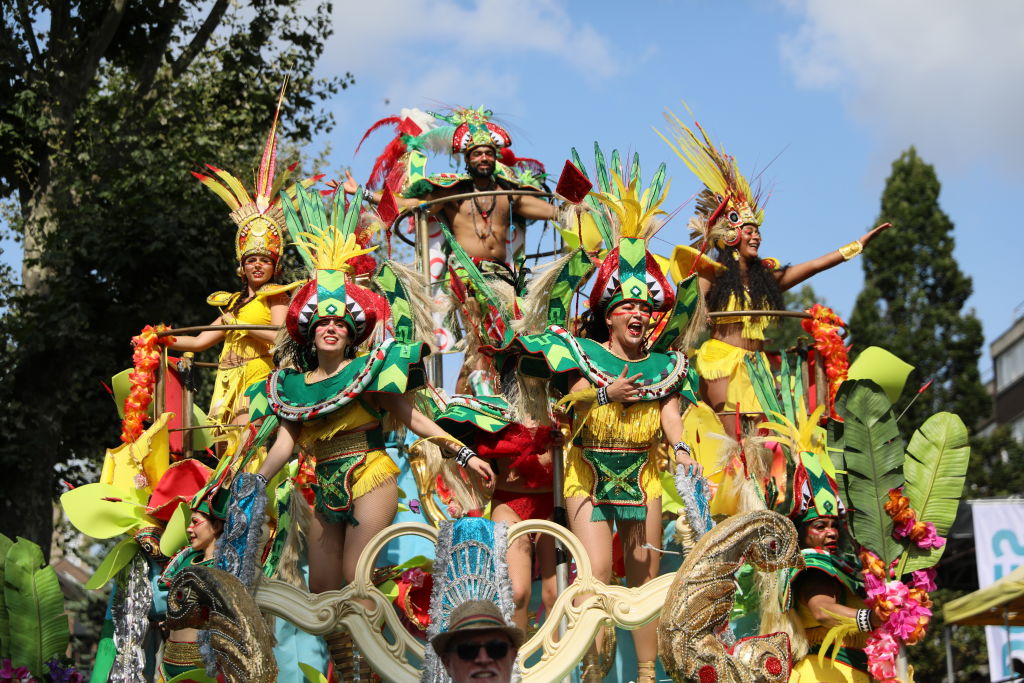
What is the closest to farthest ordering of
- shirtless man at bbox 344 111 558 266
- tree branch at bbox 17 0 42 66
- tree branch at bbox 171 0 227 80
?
1. shirtless man at bbox 344 111 558 266
2. tree branch at bbox 17 0 42 66
3. tree branch at bbox 171 0 227 80

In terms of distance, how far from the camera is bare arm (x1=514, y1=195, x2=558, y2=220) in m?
8.90

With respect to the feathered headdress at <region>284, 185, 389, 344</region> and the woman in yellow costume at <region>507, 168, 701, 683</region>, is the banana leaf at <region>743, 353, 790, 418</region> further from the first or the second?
the feathered headdress at <region>284, 185, 389, 344</region>

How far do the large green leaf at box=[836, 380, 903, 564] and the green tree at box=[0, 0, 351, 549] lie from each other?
7.57 metres

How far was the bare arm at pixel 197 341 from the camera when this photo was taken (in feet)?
30.0

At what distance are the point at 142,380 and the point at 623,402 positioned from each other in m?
3.56

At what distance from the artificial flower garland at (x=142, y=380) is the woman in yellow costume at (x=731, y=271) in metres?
3.49

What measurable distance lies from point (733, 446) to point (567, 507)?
143 centimetres

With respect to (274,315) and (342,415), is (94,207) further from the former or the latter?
(342,415)

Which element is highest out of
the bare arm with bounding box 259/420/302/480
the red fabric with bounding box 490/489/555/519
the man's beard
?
the man's beard

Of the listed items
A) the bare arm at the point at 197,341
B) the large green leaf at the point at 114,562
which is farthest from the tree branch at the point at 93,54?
the large green leaf at the point at 114,562

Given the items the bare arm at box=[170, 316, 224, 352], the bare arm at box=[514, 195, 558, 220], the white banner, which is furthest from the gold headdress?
the white banner

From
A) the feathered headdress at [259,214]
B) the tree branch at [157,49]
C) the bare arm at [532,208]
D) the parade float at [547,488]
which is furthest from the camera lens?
the tree branch at [157,49]

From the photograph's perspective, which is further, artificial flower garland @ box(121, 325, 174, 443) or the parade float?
artificial flower garland @ box(121, 325, 174, 443)

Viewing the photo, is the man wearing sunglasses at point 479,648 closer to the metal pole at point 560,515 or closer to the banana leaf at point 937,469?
the metal pole at point 560,515
